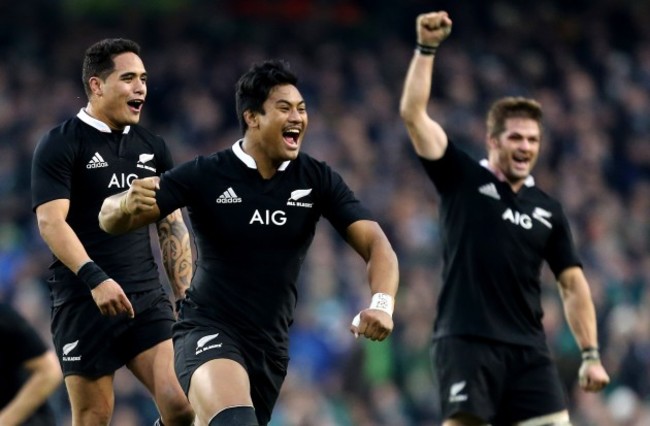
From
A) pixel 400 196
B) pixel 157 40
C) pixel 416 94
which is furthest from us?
pixel 157 40

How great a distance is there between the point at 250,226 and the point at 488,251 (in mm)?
1937

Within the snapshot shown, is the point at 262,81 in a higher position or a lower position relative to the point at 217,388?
higher

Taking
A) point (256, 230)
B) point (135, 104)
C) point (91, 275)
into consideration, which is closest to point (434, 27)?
point (256, 230)

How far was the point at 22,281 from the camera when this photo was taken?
1627 cm

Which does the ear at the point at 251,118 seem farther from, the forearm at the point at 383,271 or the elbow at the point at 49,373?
the elbow at the point at 49,373

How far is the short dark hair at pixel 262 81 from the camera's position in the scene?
818 cm

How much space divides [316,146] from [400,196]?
1399 mm

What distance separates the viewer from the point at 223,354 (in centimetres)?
793

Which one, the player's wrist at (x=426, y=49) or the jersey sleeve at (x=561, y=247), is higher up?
the player's wrist at (x=426, y=49)

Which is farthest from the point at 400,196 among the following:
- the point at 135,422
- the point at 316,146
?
the point at 135,422

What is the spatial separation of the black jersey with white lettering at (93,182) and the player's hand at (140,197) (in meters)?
0.86

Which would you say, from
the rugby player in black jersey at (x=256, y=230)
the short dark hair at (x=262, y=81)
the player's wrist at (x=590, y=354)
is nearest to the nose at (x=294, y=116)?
the rugby player in black jersey at (x=256, y=230)

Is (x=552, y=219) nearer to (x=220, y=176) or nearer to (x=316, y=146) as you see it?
(x=220, y=176)

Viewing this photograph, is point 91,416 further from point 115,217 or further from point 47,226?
point 115,217
